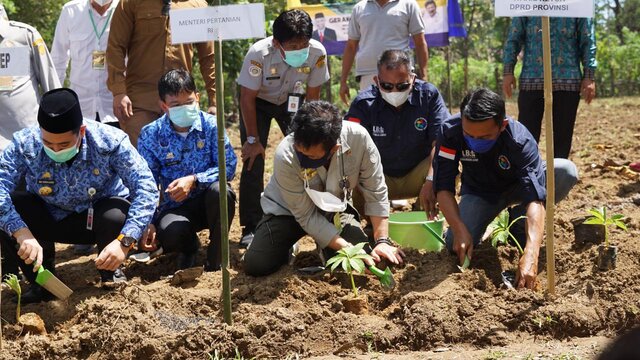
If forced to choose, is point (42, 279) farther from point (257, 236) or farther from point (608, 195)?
point (608, 195)

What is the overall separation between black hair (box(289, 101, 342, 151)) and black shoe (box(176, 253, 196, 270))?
4.27 feet

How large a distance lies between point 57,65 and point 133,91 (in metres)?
0.78

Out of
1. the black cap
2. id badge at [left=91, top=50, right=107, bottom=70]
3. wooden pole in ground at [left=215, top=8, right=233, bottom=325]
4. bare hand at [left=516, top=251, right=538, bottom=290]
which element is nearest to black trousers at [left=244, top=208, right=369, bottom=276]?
wooden pole in ground at [left=215, top=8, right=233, bottom=325]

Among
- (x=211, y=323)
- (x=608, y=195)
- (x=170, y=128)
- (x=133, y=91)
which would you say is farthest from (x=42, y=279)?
(x=608, y=195)

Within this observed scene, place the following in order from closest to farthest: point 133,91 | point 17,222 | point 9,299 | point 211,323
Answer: point 211,323
point 17,222
point 9,299
point 133,91

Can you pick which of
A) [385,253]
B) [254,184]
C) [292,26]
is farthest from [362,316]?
[292,26]

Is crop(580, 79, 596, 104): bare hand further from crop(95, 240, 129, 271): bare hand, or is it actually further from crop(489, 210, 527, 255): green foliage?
crop(95, 240, 129, 271): bare hand

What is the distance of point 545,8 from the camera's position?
3.86m

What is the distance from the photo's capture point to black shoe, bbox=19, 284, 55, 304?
462cm

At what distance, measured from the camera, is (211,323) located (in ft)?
13.1

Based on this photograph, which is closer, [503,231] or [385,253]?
[385,253]

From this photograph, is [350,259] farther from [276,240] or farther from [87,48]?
[87,48]

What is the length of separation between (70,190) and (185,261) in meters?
0.93

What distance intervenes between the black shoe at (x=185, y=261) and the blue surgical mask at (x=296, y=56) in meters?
1.51
